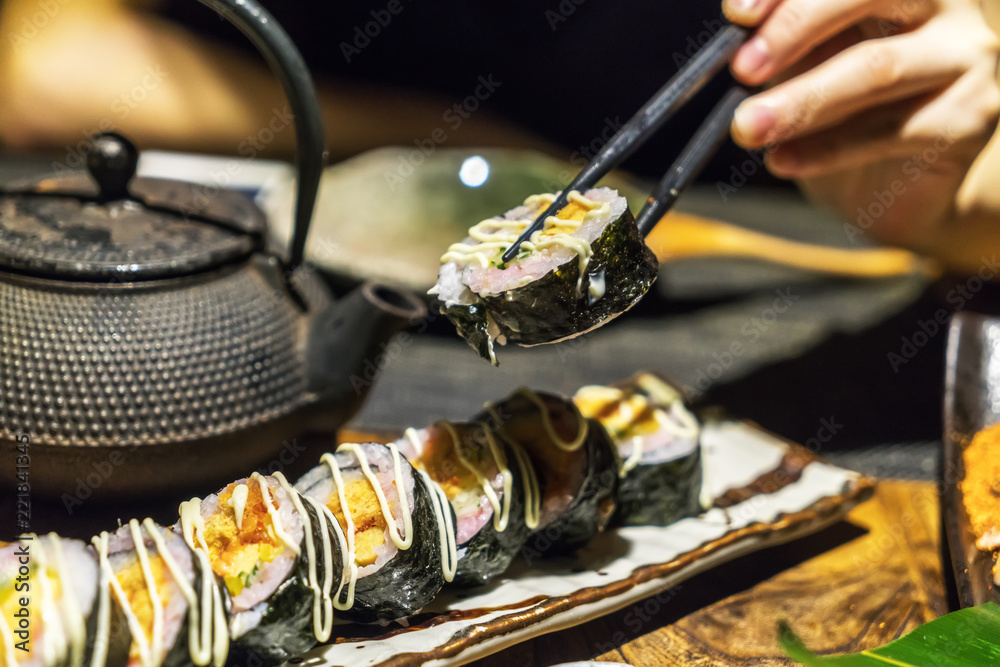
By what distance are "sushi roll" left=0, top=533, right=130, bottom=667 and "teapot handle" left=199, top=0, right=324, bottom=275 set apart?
2.15 feet

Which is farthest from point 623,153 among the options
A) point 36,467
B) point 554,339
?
point 36,467

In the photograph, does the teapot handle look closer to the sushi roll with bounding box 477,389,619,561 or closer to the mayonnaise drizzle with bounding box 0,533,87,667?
the sushi roll with bounding box 477,389,619,561

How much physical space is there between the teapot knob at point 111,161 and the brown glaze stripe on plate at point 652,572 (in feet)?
2.94

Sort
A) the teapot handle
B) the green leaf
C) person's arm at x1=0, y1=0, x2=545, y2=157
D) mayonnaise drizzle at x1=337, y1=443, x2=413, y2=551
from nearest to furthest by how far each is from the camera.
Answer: the green leaf → mayonnaise drizzle at x1=337, y1=443, x2=413, y2=551 → the teapot handle → person's arm at x1=0, y1=0, x2=545, y2=157

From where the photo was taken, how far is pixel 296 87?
1187 millimetres

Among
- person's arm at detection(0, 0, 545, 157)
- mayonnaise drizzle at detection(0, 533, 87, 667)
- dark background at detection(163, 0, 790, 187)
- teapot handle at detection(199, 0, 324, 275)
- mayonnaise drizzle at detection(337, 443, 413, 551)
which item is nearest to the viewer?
mayonnaise drizzle at detection(0, 533, 87, 667)

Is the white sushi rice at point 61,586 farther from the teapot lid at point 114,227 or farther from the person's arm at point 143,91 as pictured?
the person's arm at point 143,91

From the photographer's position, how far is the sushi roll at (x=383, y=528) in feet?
3.33

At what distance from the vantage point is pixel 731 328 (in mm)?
2451

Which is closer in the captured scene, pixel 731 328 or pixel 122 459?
pixel 122 459

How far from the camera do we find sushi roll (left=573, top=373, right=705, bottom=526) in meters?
1.35

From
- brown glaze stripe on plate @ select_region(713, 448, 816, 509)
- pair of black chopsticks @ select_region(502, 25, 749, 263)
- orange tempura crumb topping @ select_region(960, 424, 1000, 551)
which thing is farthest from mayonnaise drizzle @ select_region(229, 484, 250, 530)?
orange tempura crumb topping @ select_region(960, 424, 1000, 551)

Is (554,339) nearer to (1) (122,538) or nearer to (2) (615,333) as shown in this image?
(1) (122,538)

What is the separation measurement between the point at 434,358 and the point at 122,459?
43.2 inches
